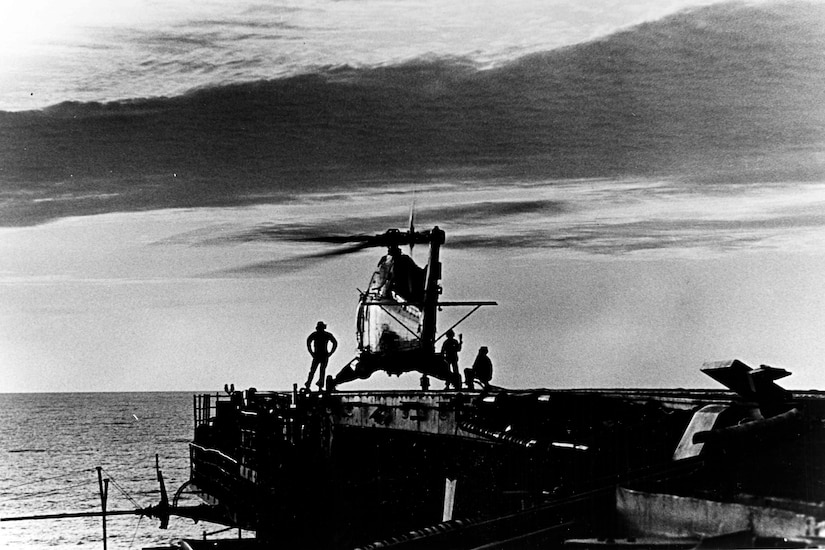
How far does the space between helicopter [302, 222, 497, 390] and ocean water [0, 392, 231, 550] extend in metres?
9.45

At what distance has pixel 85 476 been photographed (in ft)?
270

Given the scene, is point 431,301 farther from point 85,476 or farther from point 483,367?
point 85,476

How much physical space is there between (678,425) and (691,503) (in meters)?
4.95

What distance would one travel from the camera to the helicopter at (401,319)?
3184cm

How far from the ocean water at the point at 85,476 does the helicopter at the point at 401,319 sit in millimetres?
9447

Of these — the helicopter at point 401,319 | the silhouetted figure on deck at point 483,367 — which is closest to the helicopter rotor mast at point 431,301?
the helicopter at point 401,319

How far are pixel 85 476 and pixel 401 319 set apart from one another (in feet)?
196

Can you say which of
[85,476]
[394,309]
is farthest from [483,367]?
[85,476]

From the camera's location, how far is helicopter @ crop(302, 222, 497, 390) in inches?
1254

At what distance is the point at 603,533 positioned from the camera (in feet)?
27.3

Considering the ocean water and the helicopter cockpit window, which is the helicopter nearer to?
the helicopter cockpit window

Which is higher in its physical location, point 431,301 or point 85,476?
point 431,301

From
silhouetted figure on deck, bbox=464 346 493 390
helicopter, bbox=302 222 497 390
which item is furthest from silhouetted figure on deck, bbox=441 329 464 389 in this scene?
silhouetted figure on deck, bbox=464 346 493 390

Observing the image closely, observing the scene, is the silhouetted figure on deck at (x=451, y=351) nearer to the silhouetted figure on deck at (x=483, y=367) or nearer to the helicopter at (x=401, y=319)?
the helicopter at (x=401, y=319)
